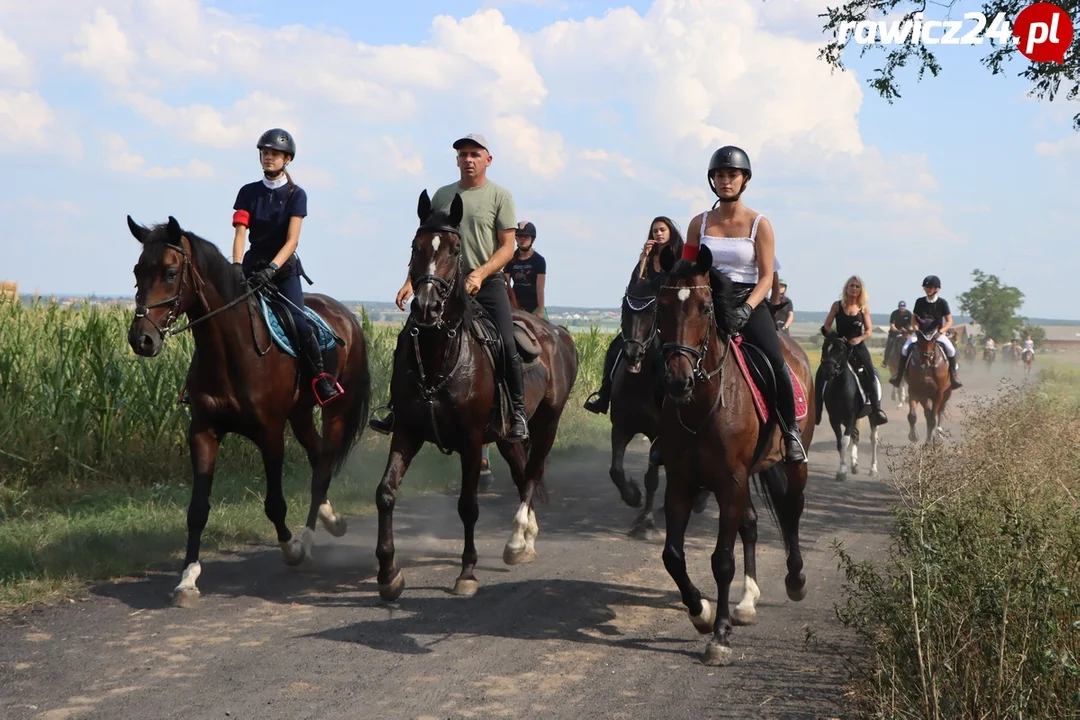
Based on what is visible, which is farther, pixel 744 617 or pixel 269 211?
pixel 269 211

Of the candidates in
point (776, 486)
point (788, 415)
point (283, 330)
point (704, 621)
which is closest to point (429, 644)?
point (704, 621)

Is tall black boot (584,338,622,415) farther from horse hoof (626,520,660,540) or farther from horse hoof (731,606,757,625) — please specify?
horse hoof (731,606,757,625)

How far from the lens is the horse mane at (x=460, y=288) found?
742 cm

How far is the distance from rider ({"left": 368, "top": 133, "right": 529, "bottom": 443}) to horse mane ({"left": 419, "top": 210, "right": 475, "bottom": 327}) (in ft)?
0.52

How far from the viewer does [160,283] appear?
24.3 feet

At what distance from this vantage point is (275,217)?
9.00 meters

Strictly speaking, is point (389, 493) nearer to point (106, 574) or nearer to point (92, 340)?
Result: point (106, 574)

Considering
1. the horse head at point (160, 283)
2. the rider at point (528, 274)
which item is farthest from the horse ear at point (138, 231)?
the rider at point (528, 274)

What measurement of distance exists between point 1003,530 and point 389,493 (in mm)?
4087

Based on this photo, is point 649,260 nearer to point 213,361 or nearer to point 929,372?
point 213,361

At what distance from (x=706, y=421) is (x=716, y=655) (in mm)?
1412

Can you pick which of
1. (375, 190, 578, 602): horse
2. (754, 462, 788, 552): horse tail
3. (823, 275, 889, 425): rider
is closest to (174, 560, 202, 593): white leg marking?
(375, 190, 578, 602): horse

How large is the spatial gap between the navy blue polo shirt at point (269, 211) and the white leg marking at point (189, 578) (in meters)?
2.74

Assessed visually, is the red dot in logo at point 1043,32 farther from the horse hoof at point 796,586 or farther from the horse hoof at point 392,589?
the horse hoof at point 392,589
